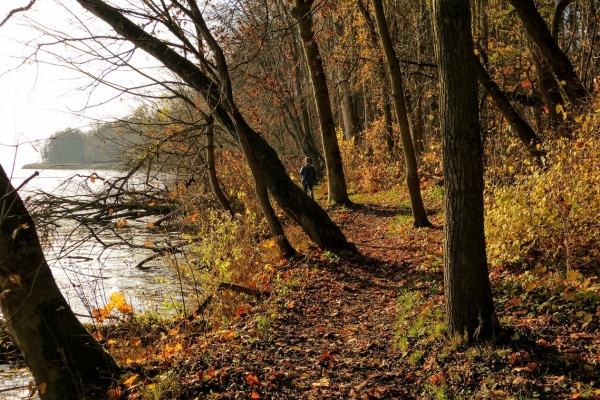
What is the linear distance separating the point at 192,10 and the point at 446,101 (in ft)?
18.4

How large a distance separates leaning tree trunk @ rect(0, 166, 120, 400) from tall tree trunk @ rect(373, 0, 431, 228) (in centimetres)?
756

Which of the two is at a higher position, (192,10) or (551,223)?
(192,10)

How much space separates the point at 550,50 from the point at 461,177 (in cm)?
586

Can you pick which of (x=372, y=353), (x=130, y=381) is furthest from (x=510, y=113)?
(x=130, y=381)

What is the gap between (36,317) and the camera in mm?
4211

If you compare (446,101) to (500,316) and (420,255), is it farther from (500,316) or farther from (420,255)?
(420,255)

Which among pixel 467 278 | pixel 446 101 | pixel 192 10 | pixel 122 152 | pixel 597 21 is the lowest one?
pixel 467 278

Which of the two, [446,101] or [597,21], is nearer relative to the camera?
[446,101]

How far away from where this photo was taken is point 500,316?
4770 millimetres

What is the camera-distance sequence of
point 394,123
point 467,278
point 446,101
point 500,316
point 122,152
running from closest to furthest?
point 446,101
point 467,278
point 500,316
point 122,152
point 394,123

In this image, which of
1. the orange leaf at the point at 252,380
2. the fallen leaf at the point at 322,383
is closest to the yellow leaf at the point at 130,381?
the orange leaf at the point at 252,380

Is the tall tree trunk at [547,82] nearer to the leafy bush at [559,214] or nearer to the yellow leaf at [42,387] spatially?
the leafy bush at [559,214]

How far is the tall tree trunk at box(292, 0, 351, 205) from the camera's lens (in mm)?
12570

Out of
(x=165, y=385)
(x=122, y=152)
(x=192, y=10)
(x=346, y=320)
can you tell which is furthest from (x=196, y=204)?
(x=165, y=385)
